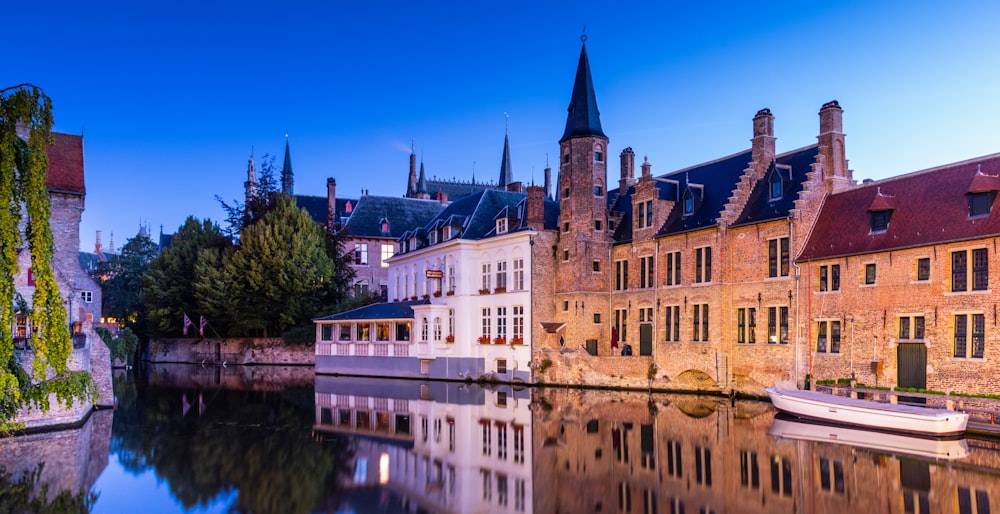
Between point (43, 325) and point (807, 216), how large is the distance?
1015 inches

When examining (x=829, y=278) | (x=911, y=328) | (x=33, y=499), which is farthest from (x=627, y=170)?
(x=33, y=499)

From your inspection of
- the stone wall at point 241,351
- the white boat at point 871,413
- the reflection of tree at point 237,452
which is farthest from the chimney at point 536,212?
the stone wall at point 241,351

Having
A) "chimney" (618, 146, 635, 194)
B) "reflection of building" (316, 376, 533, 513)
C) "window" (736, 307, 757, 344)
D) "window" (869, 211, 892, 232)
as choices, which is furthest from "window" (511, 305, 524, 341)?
"window" (869, 211, 892, 232)

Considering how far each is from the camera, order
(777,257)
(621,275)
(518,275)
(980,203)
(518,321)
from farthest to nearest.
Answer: (518,275) < (518,321) < (621,275) < (777,257) < (980,203)

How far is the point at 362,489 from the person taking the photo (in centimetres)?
1568

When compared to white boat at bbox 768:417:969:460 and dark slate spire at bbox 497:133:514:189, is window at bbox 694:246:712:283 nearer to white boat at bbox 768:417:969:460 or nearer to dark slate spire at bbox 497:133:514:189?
white boat at bbox 768:417:969:460

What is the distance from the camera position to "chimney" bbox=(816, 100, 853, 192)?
30.9 m

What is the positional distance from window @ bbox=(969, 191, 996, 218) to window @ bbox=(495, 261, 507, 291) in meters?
20.8

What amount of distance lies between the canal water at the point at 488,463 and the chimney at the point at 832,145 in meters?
9.96

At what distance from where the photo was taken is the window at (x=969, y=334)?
941 inches

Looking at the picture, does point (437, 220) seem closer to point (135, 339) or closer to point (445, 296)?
point (445, 296)

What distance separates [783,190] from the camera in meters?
31.8

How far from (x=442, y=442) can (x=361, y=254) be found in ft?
144

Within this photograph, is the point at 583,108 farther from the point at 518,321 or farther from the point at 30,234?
the point at 30,234
